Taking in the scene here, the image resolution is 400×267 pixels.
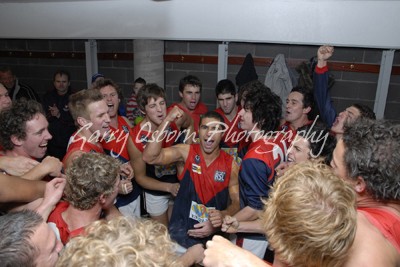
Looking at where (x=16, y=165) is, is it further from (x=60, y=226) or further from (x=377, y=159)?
(x=377, y=159)

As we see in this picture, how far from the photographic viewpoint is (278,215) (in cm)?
94

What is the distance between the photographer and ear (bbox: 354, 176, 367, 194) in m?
1.30

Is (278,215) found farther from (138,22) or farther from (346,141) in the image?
(138,22)

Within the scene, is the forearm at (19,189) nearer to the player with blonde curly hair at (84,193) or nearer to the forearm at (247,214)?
the player with blonde curly hair at (84,193)

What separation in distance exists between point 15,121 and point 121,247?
1.58m

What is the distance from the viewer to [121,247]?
0.77 metres

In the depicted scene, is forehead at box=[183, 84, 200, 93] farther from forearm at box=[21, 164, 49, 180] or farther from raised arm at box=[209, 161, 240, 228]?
forearm at box=[21, 164, 49, 180]

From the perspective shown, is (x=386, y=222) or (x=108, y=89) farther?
(x=108, y=89)

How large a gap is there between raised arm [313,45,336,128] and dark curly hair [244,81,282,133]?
0.89 metres

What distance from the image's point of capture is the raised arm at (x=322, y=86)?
294 centimetres

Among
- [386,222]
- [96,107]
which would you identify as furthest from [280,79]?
[386,222]

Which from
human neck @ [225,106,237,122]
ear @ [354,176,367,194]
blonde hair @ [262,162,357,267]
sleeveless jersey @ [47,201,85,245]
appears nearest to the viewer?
blonde hair @ [262,162,357,267]

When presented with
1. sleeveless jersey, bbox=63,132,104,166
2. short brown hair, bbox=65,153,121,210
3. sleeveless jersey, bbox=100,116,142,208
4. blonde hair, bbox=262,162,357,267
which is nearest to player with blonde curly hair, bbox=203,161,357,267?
blonde hair, bbox=262,162,357,267

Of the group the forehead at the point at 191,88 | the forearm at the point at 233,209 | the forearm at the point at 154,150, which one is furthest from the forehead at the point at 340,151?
the forehead at the point at 191,88
